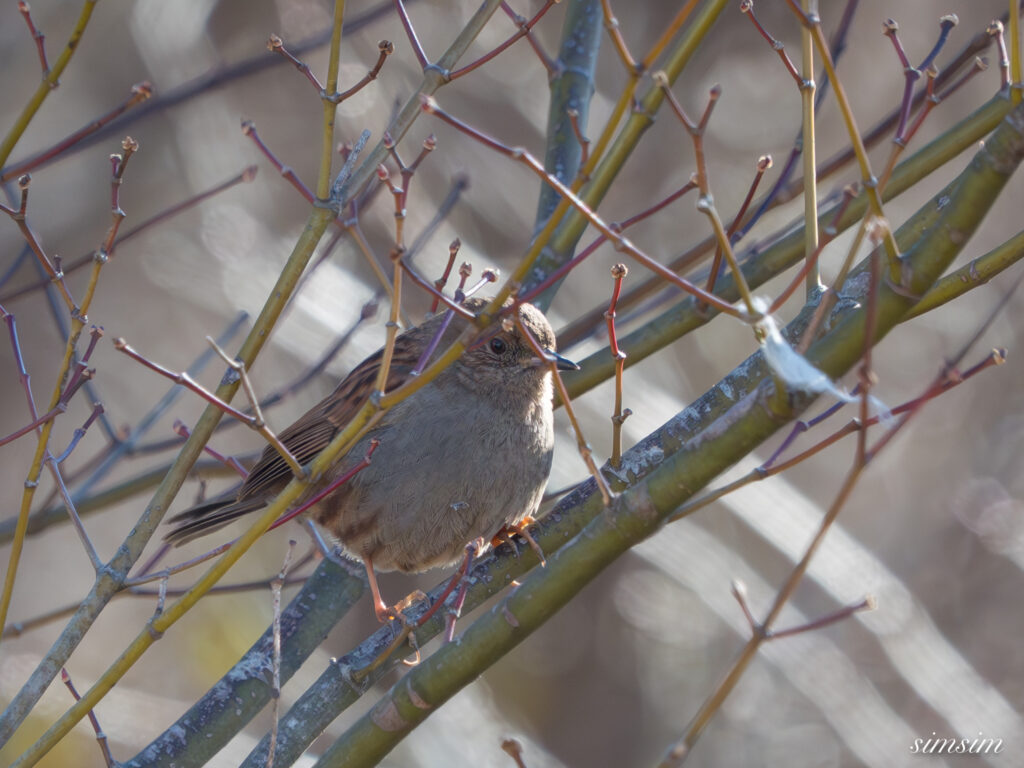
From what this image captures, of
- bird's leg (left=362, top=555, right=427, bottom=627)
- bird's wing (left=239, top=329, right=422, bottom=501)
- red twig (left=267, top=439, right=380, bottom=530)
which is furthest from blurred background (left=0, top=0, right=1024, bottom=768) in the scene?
red twig (left=267, top=439, right=380, bottom=530)

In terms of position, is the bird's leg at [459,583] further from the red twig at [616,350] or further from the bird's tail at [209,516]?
the bird's tail at [209,516]

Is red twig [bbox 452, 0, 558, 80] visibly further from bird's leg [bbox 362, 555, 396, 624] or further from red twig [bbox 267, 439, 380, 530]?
bird's leg [bbox 362, 555, 396, 624]

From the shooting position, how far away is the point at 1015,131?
2203 millimetres

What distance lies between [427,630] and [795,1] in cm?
222

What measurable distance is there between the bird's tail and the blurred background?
229cm

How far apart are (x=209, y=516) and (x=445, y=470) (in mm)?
1210

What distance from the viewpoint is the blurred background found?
24.9 ft

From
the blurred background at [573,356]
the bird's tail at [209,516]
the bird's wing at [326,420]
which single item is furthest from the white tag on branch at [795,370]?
the blurred background at [573,356]

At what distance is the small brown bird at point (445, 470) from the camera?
4.38 m

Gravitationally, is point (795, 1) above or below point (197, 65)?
below

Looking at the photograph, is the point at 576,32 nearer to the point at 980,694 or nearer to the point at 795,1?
the point at 795,1

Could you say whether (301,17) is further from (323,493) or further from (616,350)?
(616,350)

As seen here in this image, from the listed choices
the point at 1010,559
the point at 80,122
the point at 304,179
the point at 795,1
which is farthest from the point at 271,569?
the point at 795,1

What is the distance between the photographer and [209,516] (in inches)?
191
